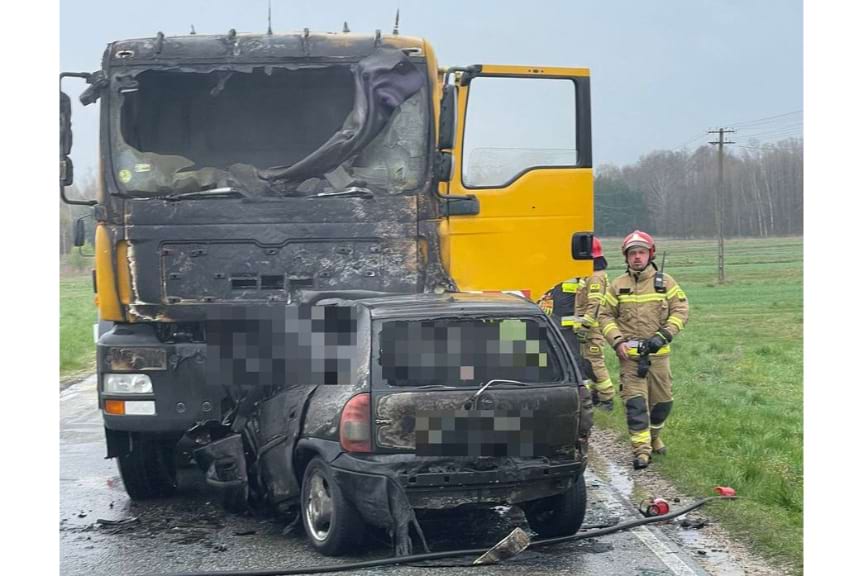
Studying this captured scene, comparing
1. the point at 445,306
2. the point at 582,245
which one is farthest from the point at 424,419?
the point at 582,245

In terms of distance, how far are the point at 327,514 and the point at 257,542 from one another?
2.16 feet

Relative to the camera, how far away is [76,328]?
28125 mm

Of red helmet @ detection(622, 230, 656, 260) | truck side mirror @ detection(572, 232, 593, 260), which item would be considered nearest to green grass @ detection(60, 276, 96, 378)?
truck side mirror @ detection(572, 232, 593, 260)

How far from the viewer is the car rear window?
223 inches

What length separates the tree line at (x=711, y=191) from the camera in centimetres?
3794

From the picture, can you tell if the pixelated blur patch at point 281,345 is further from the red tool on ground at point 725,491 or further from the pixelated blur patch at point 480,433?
the red tool on ground at point 725,491

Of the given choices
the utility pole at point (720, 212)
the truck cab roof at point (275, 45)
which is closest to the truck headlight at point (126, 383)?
the truck cab roof at point (275, 45)

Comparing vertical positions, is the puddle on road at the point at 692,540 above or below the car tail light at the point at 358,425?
below

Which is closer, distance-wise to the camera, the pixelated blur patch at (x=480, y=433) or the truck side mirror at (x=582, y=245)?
the pixelated blur patch at (x=480, y=433)

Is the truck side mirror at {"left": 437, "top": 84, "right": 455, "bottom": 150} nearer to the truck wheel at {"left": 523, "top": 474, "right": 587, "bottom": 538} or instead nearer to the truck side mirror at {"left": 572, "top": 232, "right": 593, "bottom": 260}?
the truck side mirror at {"left": 572, "top": 232, "right": 593, "bottom": 260}

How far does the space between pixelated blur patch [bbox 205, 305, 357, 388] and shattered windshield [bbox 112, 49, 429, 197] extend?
1009 millimetres

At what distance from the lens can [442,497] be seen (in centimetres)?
551

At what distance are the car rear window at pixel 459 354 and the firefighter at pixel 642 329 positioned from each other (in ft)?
9.34

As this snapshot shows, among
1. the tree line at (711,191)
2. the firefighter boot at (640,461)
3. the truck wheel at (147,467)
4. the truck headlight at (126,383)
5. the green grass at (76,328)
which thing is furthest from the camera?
the tree line at (711,191)
